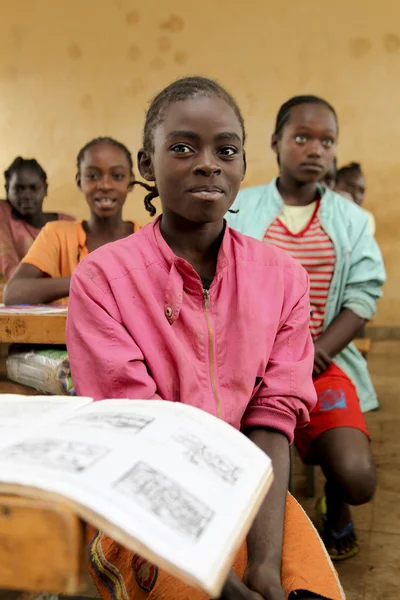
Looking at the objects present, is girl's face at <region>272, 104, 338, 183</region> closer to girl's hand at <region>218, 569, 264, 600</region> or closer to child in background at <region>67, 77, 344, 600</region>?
child in background at <region>67, 77, 344, 600</region>

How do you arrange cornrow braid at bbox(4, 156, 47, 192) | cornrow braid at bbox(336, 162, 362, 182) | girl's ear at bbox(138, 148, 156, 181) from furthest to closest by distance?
cornrow braid at bbox(336, 162, 362, 182), cornrow braid at bbox(4, 156, 47, 192), girl's ear at bbox(138, 148, 156, 181)

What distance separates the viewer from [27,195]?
3.54 m

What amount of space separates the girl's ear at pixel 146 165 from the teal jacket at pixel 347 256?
554mm

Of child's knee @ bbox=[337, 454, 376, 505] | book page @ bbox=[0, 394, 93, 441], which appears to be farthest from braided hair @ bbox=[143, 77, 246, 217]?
child's knee @ bbox=[337, 454, 376, 505]

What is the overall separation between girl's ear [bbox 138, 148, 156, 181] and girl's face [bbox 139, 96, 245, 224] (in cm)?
9

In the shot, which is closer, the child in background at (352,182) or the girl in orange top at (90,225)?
the girl in orange top at (90,225)

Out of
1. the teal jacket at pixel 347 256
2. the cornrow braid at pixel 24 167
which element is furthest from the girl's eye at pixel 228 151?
the cornrow braid at pixel 24 167

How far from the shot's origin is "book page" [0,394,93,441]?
2.13 feet

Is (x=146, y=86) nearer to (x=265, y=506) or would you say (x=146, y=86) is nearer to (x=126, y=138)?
(x=126, y=138)

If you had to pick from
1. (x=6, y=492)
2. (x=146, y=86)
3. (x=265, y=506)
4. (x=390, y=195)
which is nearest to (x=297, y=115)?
(x=265, y=506)

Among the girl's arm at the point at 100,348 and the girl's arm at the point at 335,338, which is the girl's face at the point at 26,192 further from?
the girl's arm at the point at 100,348

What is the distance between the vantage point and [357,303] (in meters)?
1.79

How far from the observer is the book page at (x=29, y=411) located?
2.13 ft

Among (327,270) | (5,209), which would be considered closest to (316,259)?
(327,270)
